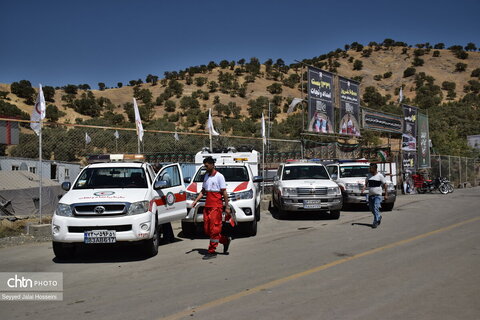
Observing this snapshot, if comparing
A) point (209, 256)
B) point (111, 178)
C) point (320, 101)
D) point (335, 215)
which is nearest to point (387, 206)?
point (335, 215)

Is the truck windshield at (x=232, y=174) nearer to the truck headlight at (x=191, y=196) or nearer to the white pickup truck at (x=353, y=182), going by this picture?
the truck headlight at (x=191, y=196)

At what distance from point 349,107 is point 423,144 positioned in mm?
9820

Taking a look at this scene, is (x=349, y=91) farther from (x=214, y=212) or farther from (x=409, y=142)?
(x=214, y=212)

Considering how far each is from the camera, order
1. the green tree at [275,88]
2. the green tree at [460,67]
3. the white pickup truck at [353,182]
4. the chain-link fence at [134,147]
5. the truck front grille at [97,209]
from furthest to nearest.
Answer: the green tree at [460,67] → the green tree at [275,88] → the chain-link fence at [134,147] → the white pickup truck at [353,182] → the truck front grille at [97,209]

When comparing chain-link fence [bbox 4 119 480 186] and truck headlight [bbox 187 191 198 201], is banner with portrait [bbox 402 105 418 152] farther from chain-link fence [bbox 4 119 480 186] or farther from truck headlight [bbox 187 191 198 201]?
truck headlight [bbox 187 191 198 201]

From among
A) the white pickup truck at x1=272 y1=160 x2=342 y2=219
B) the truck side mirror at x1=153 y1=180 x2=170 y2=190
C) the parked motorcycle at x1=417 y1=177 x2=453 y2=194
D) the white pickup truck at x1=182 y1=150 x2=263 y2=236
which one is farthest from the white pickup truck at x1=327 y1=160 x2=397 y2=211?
the parked motorcycle at x1=417 y1=177 x2=453 y2=194

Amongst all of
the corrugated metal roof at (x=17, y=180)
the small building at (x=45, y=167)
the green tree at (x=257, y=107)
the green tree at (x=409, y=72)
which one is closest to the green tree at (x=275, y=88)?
the green tree at (x=257, y=107)

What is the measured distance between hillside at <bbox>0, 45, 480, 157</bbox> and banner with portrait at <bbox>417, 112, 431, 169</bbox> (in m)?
18.5

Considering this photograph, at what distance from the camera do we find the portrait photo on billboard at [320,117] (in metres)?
26.0

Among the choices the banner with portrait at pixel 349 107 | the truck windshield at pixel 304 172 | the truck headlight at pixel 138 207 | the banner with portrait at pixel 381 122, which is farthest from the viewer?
the banner with portrait at pixel 381 122

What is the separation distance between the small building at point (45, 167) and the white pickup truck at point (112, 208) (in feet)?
35.7

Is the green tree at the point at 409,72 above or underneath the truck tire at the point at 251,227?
above

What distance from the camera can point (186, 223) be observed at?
453 inches

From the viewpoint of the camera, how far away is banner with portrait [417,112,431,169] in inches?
1377
